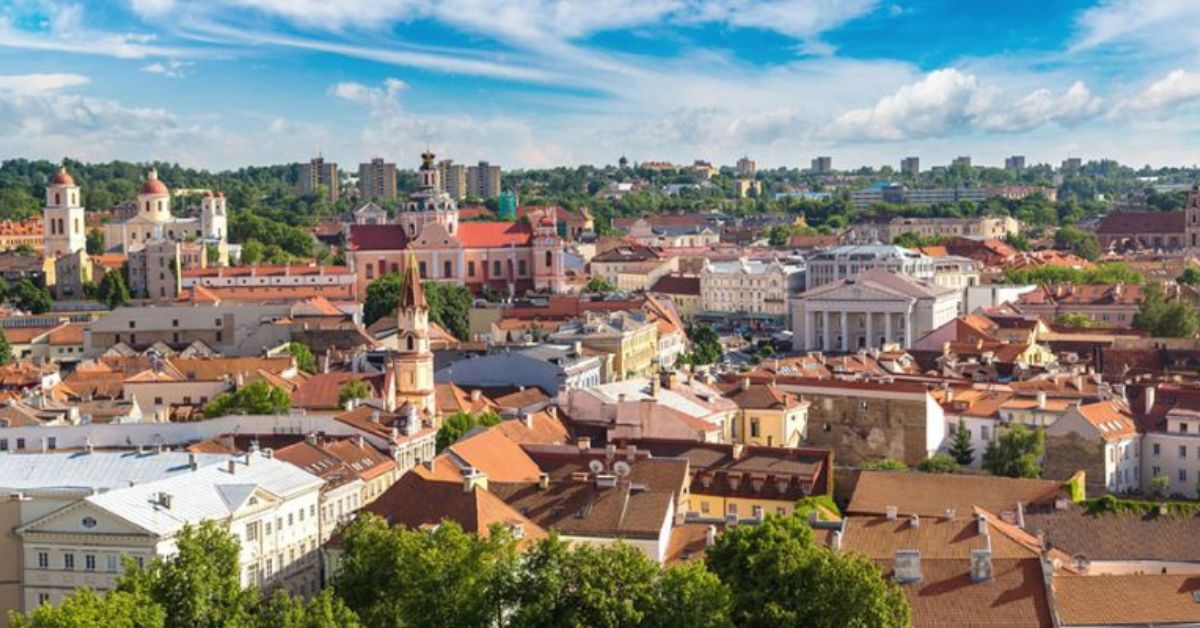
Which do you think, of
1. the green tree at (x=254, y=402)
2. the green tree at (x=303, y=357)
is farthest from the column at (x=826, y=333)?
the green tree at (x=254, y=402)

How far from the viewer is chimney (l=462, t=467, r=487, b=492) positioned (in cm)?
Answer: 3459

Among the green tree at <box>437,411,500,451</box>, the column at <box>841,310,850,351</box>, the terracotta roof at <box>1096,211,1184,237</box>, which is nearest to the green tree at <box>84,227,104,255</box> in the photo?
the column at <box>841,310,850,351</box>

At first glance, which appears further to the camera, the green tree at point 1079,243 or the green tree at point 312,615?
the green tree at point 1079,243

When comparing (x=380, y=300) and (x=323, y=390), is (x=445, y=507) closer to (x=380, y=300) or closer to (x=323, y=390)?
(x=323, y=390)

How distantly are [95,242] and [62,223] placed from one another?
631 inches

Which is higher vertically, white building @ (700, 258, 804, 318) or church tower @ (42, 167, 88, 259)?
church tower @ (42, 167, 88, 259)

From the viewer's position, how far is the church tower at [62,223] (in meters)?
119

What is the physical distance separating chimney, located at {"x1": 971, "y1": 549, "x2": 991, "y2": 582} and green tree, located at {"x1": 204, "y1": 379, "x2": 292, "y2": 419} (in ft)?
93.6

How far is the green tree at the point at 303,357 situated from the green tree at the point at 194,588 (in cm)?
4282

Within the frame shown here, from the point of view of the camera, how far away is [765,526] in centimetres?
2755

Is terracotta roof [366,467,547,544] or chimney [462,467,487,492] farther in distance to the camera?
chimney [462,467,487,492]

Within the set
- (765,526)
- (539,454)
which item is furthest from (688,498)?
(765,526)

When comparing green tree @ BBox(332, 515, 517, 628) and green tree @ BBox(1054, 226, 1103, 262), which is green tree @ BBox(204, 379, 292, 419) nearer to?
green tree @ BBox(332, 515, 517, 628)

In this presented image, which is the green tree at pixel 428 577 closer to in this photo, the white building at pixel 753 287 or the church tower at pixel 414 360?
the church tower at pixel 414 360
